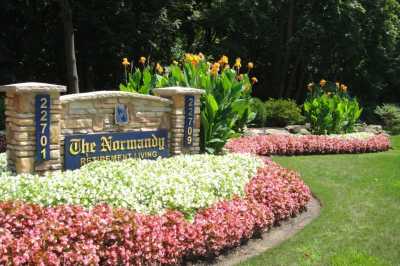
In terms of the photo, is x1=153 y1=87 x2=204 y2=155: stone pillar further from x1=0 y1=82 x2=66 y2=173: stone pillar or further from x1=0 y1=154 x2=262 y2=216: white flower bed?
x1=0 y1=82 x2=66 y2=173: stone pillar

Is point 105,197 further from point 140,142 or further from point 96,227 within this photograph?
point 140,142

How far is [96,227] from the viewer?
461cm

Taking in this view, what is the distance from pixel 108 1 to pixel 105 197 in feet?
46.0

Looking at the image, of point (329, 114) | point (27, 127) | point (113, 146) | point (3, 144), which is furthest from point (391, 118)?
point (27, 127)

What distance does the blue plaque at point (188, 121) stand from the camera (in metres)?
8.32

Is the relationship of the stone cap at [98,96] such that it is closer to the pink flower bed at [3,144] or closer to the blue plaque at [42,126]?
the blue plaque at [42,126]

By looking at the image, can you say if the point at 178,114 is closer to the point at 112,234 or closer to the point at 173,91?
the point at 173,91

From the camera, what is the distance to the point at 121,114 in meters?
7.34

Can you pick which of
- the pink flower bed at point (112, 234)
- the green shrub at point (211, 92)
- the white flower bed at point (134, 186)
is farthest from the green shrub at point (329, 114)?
the pink flower bed at point (112, 234)

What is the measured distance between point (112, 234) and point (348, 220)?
10.8ft

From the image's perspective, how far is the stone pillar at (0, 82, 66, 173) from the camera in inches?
242

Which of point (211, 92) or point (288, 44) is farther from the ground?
point (288, 44)

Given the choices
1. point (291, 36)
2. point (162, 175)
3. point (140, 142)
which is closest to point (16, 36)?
point (291, 36)

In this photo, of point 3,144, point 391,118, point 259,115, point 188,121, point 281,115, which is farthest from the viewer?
point 391,118
